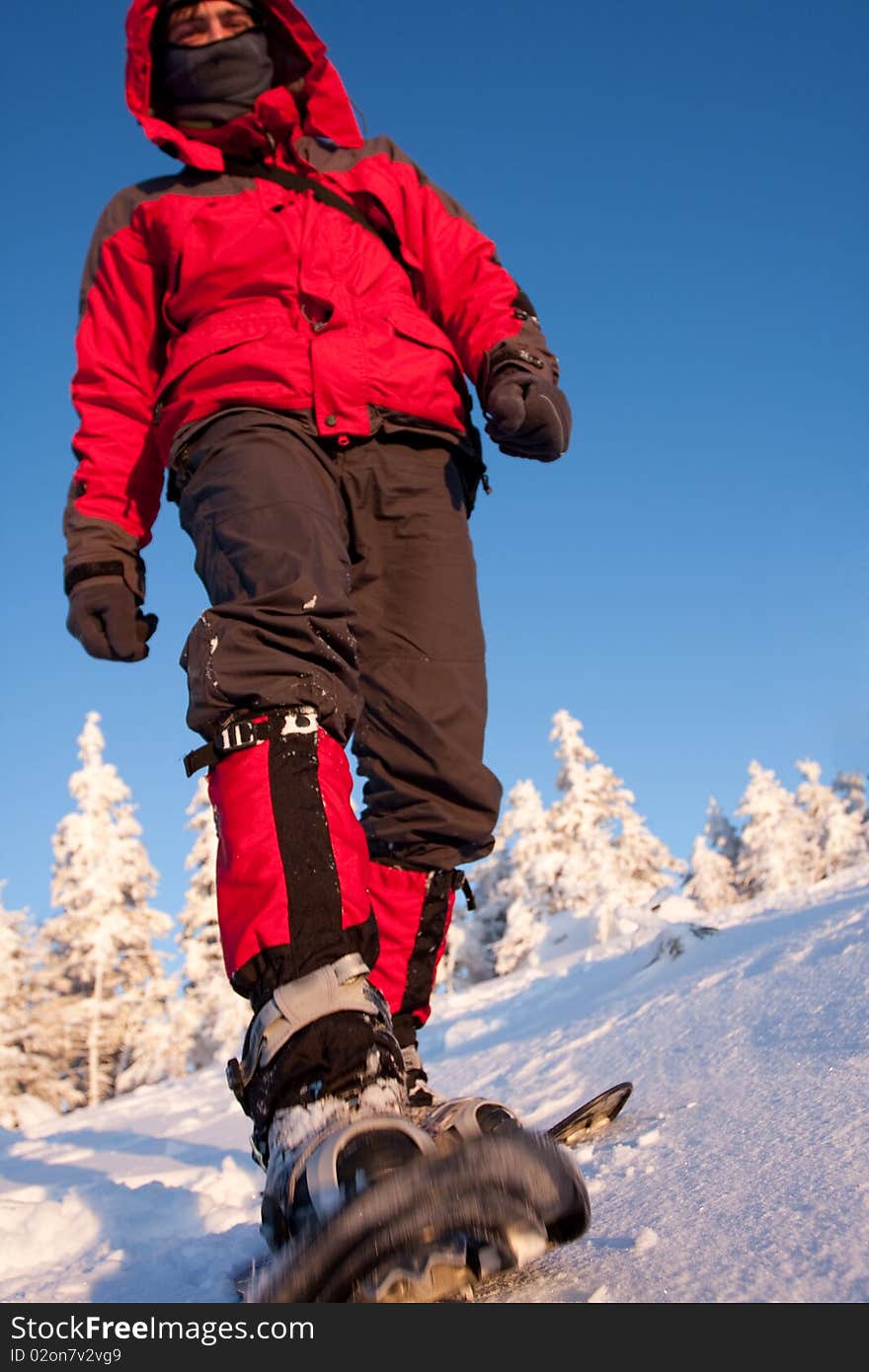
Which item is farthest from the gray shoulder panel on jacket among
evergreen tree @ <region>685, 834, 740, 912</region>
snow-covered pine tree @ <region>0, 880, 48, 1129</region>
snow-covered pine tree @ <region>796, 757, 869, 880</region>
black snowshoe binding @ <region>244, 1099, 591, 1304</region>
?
evergreen tree @ <region>685, 834, 740, 912</region>

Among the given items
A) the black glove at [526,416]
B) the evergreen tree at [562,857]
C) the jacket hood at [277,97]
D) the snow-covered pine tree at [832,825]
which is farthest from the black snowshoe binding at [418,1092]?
the snow-covered pine tree at [832,825]

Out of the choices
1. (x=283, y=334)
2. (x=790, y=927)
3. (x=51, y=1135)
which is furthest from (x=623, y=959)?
(x=283, y=334)

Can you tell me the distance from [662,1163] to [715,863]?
46990mm

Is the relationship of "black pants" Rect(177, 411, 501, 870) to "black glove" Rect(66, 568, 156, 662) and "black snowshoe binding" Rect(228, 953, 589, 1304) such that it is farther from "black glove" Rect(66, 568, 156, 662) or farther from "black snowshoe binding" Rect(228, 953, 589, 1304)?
"black snowshoe binding" Rect(228, 953, 589, 1304)

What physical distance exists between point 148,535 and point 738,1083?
223cm

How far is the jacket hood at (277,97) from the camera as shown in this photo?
9.00 ft

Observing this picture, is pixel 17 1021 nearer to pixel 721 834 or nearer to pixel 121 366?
pixel 121 366

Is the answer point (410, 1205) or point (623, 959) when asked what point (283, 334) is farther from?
point (623, 959)

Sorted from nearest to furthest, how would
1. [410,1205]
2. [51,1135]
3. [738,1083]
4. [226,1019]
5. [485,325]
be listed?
[410,1205] → [738,1083] → [485,325] → [51,1135] → [226,1019]

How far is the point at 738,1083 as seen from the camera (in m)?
2.29

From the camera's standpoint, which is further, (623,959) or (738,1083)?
(623,959)

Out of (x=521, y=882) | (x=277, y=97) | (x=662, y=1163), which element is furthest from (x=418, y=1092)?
(x=521, y=882)

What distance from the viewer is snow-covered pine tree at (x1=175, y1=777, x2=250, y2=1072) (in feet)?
84.2
